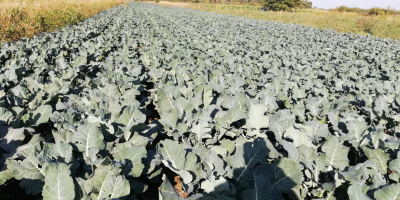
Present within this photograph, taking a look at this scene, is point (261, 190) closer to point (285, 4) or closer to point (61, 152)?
point (61, 152)

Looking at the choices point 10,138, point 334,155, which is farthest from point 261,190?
point 10,138

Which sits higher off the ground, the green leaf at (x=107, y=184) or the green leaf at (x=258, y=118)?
the green leaf at (x=258, y=118)

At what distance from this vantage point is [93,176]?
142 cm

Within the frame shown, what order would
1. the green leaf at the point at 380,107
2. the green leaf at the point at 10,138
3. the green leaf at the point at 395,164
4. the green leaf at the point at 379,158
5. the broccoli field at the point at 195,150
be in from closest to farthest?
the broccoli field at the point at 195,150 → the green leaf at the point at 395,164 → the green leaf at the point at 379,158 → the green leaf at the point at 10,138 → the green leaf at the point at 380,107

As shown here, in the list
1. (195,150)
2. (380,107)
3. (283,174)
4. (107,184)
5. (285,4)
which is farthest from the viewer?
(285,4)

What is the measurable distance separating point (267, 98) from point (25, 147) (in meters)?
2.47

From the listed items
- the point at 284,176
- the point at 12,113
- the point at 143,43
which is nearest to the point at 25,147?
the point at 12,113

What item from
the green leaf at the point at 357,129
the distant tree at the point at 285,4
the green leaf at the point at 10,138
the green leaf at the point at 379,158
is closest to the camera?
the green leaf at the point at 379,158

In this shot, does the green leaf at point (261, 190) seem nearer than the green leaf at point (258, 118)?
Yes

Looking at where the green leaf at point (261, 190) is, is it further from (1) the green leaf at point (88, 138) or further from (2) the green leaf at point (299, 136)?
(1) the green leaf at point (88, 138)

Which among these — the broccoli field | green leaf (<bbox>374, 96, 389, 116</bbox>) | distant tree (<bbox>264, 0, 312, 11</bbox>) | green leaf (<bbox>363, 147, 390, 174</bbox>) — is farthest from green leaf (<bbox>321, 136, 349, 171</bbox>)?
distant tree (<bbox>264, 0, 312, 11</bbox>)

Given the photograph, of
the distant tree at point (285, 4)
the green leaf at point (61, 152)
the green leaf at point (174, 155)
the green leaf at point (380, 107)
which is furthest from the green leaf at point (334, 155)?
the distant tree at point (285, 4)

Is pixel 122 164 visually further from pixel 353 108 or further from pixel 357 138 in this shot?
pixel 353 108

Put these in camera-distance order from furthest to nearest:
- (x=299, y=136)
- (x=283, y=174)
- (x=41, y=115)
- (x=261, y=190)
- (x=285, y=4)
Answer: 1. (x=285, y=4)
2. (x=41, y=115)
3. (x=299, y=136)
4. (x=283, y=174)
5. (x=261, y=190)
